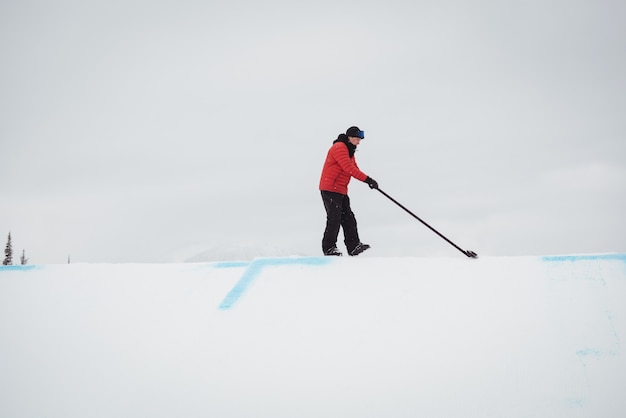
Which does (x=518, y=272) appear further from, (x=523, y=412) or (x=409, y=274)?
(x=523, y=412)

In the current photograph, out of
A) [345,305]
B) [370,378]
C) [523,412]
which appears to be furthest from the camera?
[345,305]

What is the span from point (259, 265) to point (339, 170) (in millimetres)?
1631

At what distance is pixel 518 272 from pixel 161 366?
11.6 ft

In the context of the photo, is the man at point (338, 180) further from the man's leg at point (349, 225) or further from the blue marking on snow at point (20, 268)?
the blue marking on snow at point (20, 268)

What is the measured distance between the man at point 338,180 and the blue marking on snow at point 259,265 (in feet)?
2.22

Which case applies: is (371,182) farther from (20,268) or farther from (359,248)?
(20,268)

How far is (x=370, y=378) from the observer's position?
3318 mm

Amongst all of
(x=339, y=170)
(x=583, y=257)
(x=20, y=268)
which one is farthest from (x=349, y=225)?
(x=20, y=268)

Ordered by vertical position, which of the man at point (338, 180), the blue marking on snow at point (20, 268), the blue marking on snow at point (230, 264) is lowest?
the blue marking on snow at point (20, 268)

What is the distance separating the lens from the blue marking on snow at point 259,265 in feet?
15.0

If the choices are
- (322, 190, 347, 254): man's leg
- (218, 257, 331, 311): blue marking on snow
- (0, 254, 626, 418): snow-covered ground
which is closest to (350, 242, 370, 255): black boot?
(322, 190, 347, 254): man's leg

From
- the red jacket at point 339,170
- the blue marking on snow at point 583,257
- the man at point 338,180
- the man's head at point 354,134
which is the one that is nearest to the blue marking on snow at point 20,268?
the man at point 338,180

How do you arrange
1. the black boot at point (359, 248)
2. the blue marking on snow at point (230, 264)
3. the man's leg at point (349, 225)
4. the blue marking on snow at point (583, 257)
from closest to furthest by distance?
the blue marking on snow at point (583, 257)
the blue marking on snow at point (230, 264)
the black boot at point (359, 248)
the man's leg at point (349, 225)

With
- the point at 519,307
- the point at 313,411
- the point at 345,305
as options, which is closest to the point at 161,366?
the point at 313,411
